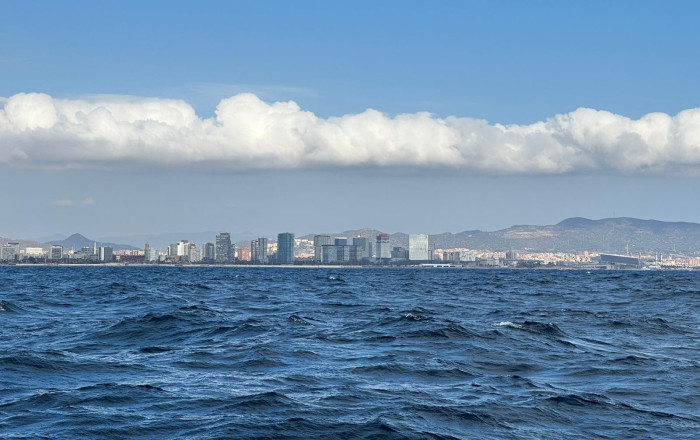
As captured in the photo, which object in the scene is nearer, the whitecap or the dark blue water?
the dark blue water

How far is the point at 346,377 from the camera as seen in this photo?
31594mm

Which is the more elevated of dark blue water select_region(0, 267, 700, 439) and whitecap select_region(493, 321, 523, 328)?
whitecap select_region(493, 321, 523, 328)

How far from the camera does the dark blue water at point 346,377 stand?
23.8 meters

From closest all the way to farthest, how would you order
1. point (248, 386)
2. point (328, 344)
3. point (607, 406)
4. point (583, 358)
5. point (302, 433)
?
point (302, 433) < point (607, 406) < point (248, 386) < point (583, 358) < point (328, 344)

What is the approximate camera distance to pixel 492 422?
80.6ft

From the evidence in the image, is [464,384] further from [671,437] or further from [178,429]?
[178,429]

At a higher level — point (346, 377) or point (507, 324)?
point (507, 324)

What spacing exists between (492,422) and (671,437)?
486cm

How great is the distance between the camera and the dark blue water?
23.8m

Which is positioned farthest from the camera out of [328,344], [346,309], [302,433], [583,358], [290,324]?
[346,309]

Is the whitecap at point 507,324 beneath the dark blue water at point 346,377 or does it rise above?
above

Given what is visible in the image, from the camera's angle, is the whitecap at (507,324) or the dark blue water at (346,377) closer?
the dark blue water at (346,377)

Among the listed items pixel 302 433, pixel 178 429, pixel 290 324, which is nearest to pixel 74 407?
pixel 178 429

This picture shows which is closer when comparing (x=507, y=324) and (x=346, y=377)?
(x=346, y=377)
